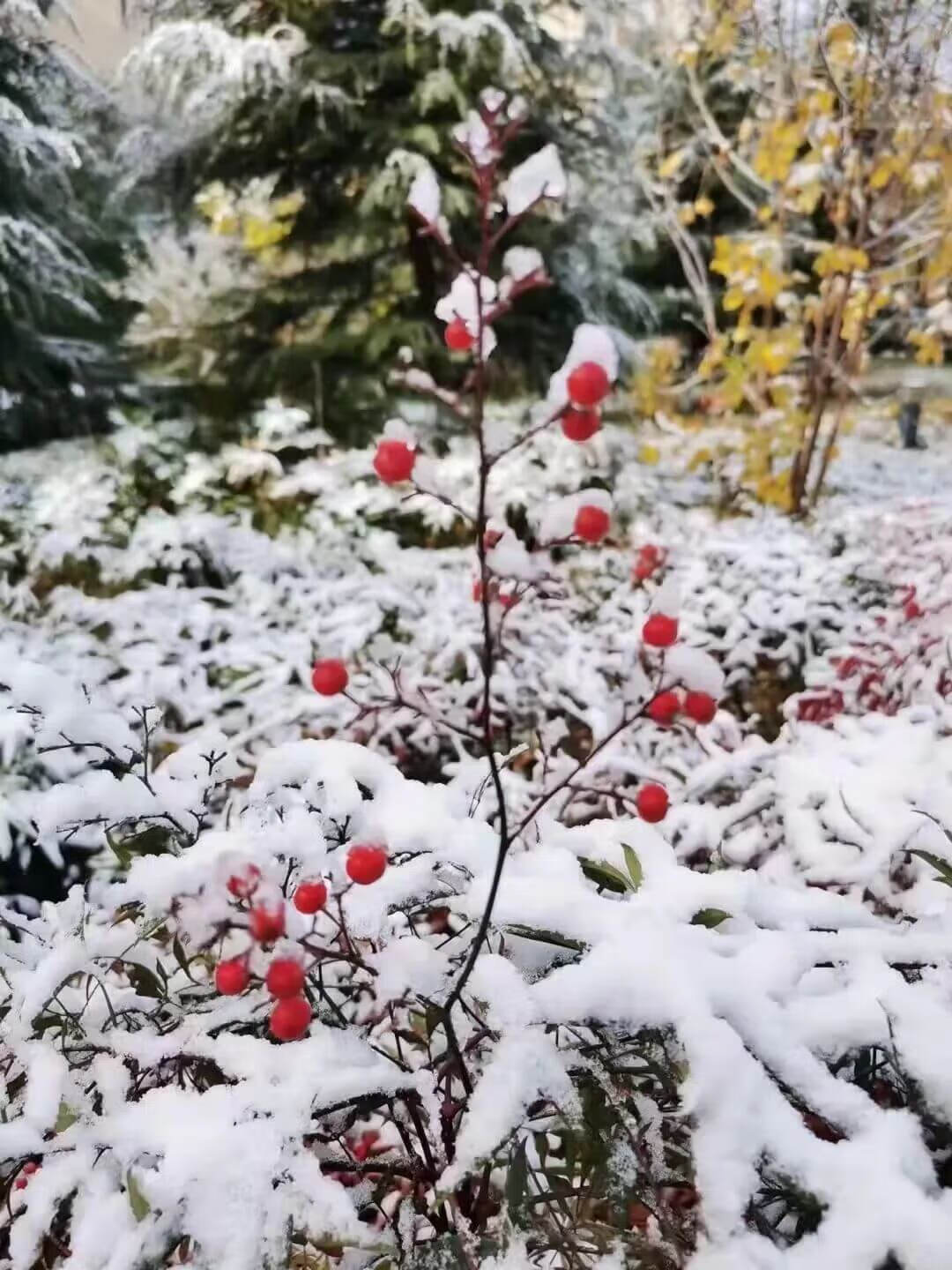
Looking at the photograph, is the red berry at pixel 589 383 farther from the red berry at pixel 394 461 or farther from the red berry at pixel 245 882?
the red berry at pixel 245 882

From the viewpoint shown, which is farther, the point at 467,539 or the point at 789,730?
the point at 467,539

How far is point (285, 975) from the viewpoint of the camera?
606mm

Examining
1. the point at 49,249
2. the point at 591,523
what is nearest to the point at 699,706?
the point at 591,523

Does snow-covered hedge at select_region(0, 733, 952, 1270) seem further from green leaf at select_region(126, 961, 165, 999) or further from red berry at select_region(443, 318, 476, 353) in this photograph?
red berry at select_region(443, 318, 476, 353)

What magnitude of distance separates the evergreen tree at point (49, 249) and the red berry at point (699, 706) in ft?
11.9

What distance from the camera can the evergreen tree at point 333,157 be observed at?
374 centimetres

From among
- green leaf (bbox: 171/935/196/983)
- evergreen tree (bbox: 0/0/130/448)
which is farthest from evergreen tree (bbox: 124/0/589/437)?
green leaf (bbox: 171/935/196/983)

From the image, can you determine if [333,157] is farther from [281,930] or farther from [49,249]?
[281,930]

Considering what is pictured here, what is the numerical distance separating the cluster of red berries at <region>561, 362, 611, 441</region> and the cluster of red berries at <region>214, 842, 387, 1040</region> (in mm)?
358

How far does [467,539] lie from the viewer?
396 cm

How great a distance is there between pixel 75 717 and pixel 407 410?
11.2 feet

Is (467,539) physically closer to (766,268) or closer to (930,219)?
(766,268)

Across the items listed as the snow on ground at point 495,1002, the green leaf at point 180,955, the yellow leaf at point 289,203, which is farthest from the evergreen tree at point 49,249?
the green leaf at point 180,955

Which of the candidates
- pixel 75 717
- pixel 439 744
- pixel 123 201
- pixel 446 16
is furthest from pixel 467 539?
pixel 75 717
